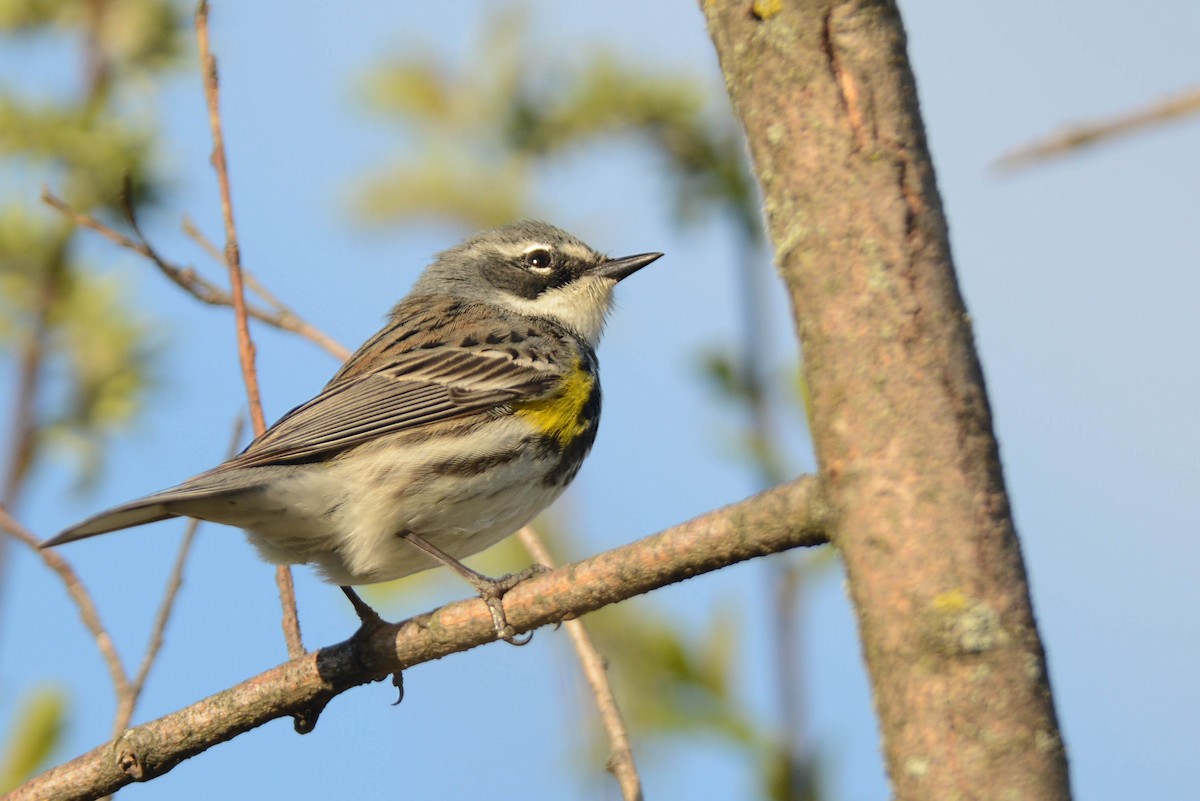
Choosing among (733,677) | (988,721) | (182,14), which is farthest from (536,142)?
(988,721)

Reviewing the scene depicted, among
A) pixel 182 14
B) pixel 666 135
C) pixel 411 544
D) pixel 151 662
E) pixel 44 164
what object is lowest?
pixel 151 662

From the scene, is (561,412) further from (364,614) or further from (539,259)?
(539,259)

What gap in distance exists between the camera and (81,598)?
16.1ft

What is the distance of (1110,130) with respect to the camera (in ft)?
6.88

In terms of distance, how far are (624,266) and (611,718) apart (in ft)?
13.5

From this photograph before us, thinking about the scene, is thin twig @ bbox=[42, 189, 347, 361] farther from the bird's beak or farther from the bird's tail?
the bird's beak

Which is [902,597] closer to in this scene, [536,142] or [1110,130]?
[1110,130]

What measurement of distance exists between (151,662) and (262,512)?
0.77 m

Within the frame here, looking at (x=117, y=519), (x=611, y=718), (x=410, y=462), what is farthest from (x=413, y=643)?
(x=410, y=462)

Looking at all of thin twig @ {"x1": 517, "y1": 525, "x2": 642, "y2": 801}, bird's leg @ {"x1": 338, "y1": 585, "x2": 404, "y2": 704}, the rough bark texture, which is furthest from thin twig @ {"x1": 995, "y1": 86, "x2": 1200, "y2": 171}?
bird's leg @ {"x1": 338, "y1": 585, "x2": 404, "y2": 704}

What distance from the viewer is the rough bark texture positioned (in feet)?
8.89

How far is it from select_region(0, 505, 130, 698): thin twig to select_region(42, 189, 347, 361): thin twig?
3.74 ft

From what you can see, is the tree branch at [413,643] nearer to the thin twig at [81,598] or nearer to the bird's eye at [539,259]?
the thin twig at [81,598]

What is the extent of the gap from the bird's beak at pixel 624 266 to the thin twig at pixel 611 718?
3521mm
